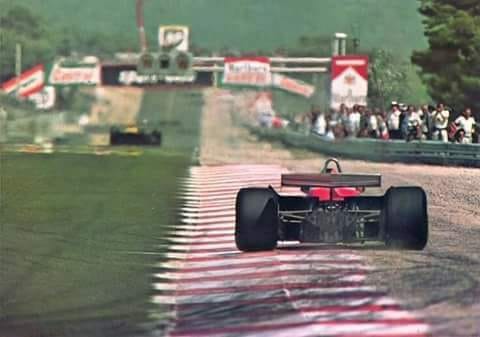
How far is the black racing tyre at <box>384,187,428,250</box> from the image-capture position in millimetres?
9336

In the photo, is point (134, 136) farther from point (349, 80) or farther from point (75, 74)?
point (349, 80)

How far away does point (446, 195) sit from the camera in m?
9.55

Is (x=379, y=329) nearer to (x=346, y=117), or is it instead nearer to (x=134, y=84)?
(x=346, y=117)

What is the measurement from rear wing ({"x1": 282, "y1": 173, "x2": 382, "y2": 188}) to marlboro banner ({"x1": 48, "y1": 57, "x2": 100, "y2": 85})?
3060mm

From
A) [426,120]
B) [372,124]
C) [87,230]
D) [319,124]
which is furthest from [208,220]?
[426,120]

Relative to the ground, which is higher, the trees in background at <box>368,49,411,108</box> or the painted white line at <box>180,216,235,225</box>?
the trees in background at <box>368,49,411,108</box>

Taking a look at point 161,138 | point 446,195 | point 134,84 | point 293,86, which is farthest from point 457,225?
point 161,138

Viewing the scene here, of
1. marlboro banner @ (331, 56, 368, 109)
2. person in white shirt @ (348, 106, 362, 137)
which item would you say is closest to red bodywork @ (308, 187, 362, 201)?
marlboro banner @ (331, 56, 368, 109)

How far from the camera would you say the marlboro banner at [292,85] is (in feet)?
36.7

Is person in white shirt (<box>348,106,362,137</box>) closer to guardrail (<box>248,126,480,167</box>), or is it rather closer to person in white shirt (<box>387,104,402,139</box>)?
guardrail (<box>248,126,480,167</box>)

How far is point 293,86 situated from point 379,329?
3.99m

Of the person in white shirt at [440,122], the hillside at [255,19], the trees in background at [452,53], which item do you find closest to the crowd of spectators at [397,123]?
the person in white shirt at [440,122]

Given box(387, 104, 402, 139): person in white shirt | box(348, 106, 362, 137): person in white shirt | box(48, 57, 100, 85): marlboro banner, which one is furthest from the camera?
box(48, 57, 100, 85): marlboro banner

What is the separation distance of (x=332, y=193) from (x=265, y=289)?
1.20 meters
